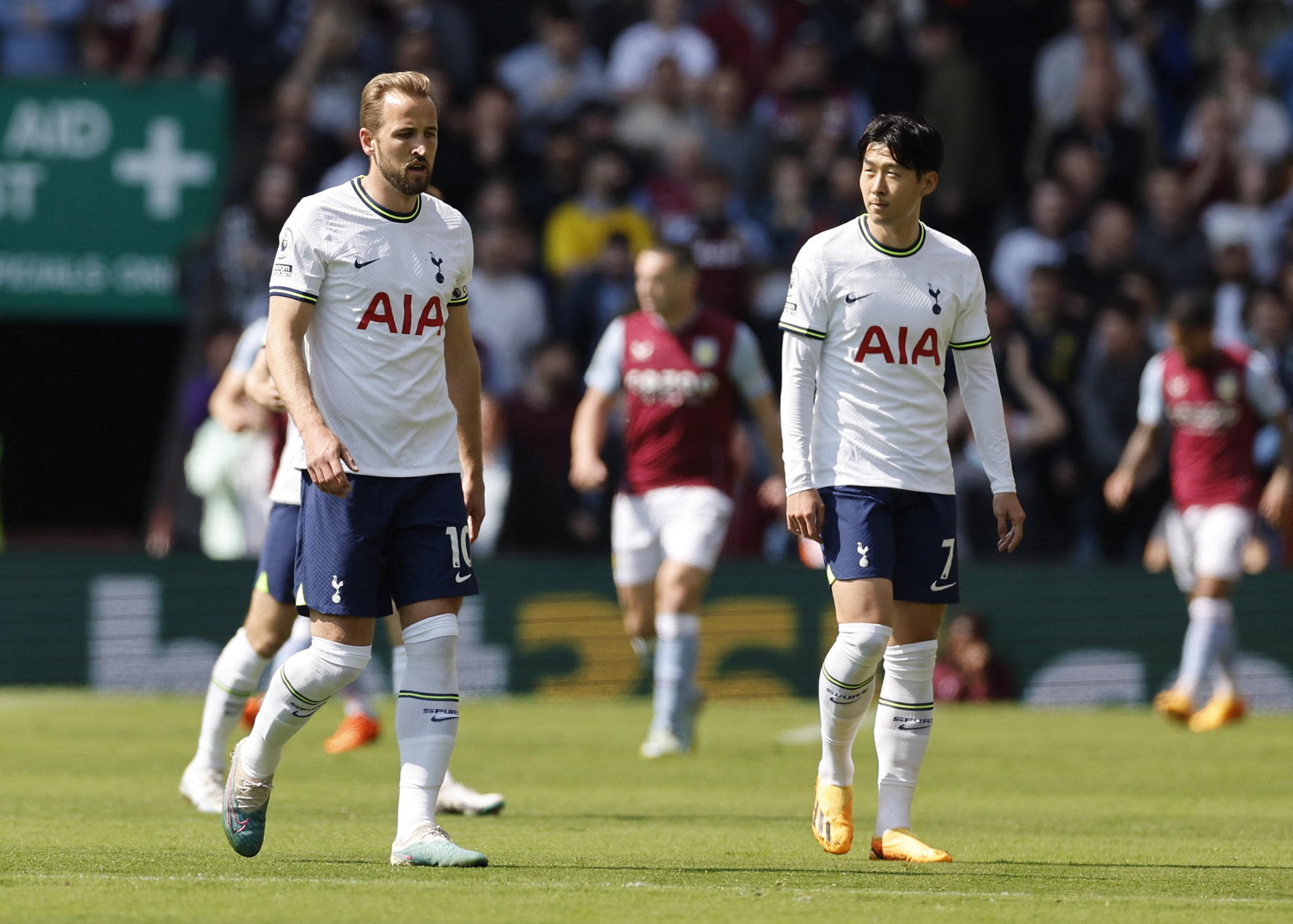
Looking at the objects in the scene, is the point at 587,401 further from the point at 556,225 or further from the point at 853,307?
the point at 556,225

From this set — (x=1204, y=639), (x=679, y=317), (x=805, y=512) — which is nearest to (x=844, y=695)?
(x=805, y=512)

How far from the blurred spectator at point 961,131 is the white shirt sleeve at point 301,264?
11.6m

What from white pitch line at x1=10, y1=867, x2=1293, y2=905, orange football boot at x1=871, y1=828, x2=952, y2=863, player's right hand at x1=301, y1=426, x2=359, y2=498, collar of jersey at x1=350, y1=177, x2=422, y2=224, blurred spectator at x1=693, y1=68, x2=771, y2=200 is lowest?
orange football boot at x1=871, y1=828, x2=952, y2=863

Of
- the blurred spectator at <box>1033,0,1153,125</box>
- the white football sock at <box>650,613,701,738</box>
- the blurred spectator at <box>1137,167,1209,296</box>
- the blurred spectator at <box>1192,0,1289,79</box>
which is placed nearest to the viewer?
the white football sock at <box>650,613,701,738</box>

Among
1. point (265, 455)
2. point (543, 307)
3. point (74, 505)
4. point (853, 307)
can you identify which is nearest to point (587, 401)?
point (265, 455)

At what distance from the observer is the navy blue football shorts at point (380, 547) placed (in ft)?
20.5

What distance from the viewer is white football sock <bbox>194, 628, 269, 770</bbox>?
812 centimetres

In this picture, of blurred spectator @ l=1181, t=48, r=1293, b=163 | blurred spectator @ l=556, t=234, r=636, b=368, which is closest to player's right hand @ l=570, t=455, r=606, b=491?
blurred spectator @ l=556, t=234, r=636, b=368

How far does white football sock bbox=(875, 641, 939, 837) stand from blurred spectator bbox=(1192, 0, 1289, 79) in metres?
12.8

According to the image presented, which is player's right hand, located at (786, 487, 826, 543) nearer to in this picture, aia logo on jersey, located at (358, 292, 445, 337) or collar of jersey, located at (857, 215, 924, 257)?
collar of jersey, located at (857, 215, 924, 257)

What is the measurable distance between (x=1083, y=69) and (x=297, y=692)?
12960mm

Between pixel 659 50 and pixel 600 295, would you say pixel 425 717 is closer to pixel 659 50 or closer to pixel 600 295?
pixel 600 295

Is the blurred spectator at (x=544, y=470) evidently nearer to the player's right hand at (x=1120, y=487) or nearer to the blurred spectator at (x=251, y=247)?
the blurred spectator at (x=251, y=247)

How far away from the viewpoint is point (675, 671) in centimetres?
1088
